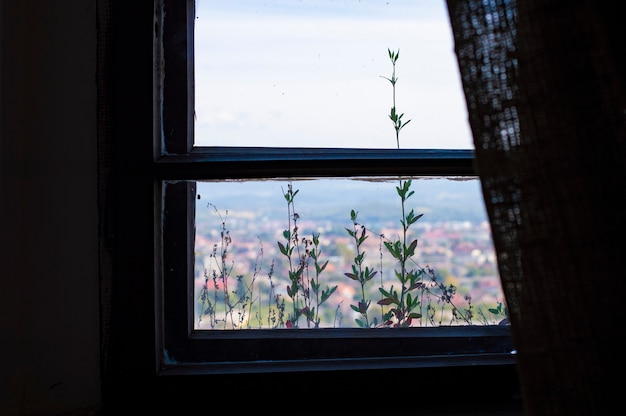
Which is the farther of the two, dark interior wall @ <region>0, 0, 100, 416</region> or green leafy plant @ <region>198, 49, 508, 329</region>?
green leafy plant @ <region>198, 49, 508, 329</region>

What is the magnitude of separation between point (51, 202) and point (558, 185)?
0.73 metres

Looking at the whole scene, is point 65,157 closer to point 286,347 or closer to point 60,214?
point 60,214

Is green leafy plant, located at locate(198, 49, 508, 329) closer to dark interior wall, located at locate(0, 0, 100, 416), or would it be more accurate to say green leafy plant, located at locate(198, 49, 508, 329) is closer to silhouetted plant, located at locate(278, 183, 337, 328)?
silhouetted plant, located at locate(278, 183, 337, 328)

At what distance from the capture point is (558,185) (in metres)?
0.51

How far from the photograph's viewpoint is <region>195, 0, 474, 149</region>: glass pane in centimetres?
104

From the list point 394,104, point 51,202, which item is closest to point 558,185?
point 394,104

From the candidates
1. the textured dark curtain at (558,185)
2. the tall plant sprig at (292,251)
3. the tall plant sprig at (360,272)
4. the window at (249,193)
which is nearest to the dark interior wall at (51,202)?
the window at (249,193)

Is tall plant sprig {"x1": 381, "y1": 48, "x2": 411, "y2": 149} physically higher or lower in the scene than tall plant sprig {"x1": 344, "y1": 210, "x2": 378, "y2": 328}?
higher

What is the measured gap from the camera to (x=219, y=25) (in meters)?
1.04

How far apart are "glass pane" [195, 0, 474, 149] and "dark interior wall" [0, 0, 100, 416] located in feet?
0.62

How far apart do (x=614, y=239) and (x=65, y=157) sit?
761 mm

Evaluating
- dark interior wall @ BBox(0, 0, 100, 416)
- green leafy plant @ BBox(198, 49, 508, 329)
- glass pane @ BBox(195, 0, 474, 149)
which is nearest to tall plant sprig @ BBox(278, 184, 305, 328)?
green leafy plant @ BBox(198, 49, 508, 329)

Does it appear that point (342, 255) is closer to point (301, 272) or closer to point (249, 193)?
point (301, 272)

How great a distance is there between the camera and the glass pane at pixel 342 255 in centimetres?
103
